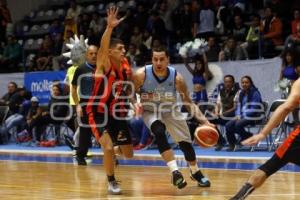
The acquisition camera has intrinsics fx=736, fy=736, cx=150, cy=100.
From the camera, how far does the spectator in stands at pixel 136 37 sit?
18972 millimetres

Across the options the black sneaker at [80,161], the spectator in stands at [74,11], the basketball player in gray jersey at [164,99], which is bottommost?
the black sneaker at [80,161]

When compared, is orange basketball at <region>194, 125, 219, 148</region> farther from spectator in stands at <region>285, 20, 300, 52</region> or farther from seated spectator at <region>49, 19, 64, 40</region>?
seated spectator at <region>49, 19, 64, 40</region>

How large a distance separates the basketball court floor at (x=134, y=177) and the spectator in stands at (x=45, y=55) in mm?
5163

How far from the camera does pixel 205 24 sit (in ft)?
59.6

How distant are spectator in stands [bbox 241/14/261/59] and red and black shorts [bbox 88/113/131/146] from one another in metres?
7.99

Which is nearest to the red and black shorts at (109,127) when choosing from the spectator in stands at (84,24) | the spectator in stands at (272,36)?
the spectator in stands at (272,36)

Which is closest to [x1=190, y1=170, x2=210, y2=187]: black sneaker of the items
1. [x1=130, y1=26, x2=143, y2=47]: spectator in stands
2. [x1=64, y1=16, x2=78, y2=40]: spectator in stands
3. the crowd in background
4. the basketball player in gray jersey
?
the basketball player in gray jersey

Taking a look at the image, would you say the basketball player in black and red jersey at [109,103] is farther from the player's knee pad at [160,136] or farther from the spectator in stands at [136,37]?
the spectator in stands at [136,37]

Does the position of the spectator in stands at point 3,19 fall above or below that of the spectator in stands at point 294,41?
above

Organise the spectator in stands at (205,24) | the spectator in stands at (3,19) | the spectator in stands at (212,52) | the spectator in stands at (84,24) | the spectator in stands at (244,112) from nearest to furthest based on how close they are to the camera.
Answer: the spectator in stands at (244,112)
the spectator in stands at (212,52)
the spectator in stands at (205,24)
the spectator in stands at (84,24)
the spectator in stands at (3,19)

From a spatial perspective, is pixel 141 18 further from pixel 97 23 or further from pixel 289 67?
pixel 289 67

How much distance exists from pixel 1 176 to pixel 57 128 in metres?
5.99

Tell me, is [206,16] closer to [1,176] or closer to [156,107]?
[1,176]

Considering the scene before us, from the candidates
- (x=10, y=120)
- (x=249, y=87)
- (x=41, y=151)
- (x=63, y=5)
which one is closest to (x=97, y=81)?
(x=249, y=87)
